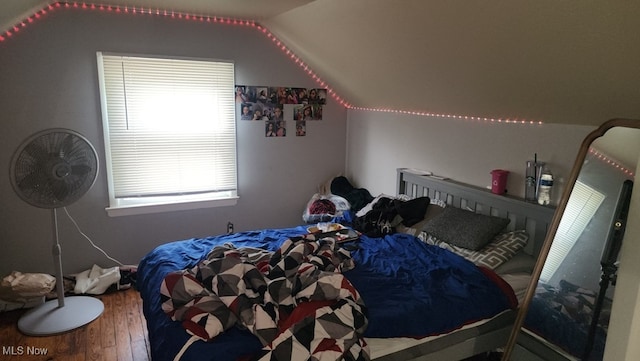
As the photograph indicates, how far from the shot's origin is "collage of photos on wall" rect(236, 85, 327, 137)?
154 inches

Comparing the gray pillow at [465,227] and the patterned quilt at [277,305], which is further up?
the gray pillow at [465,227]

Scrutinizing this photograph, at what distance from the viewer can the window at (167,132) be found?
3.44 meters

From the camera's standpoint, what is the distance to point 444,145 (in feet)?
10.6

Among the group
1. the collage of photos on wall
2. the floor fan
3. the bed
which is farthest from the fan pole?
the collage of photos on wall

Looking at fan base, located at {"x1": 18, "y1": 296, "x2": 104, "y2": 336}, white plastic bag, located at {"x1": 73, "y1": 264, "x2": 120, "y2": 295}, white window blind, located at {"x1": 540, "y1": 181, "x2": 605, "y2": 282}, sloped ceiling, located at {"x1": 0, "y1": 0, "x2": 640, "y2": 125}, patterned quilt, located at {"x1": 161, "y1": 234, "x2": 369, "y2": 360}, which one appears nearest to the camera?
sloped ceiling, located at {"x1": 0, "y1": 0, "x2": 640, "y2": 125}

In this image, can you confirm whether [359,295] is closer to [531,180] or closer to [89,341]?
[531,180]

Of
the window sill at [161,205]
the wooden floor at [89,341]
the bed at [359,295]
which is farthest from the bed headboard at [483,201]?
the wooden floor at [89,341]

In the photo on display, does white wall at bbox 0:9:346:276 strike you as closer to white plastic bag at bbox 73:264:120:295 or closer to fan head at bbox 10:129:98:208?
white plastic bag at bbox 73:264:120:295

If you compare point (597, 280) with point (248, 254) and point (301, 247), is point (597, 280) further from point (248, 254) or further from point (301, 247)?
point (248, 254)

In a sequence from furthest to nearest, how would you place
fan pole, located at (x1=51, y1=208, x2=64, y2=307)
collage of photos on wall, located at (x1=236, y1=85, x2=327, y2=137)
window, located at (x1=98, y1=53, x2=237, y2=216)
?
collage of photos on wall, located at (x1=236, y1=85, x2=327, y2=137)
window, located at (x1=98, y1=53, x2=237, y2=216)
fan pole, located at (x1=51, y1=208, x2=64, y2=307)

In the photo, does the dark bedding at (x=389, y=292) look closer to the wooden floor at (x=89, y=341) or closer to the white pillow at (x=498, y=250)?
the white pillow at (x=498, y=250)

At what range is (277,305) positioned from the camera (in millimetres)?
1865

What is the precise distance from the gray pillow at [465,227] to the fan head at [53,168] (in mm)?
2484

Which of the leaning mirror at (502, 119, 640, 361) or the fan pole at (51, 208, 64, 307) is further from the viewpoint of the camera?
the fan pole at (51, 208, 64, 307)
